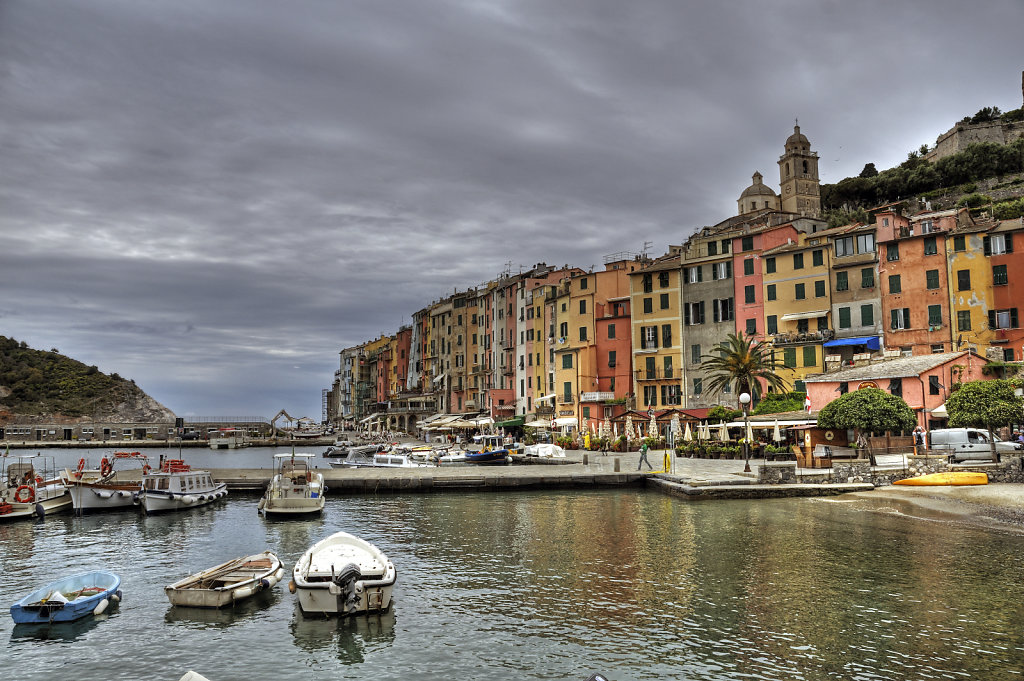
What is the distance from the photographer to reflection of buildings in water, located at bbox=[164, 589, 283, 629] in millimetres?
16297

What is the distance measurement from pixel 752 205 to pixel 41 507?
12176cm

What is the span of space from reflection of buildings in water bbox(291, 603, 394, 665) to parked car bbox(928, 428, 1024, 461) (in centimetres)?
3087

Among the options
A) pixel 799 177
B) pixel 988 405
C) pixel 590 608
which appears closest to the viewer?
pixel 590 608

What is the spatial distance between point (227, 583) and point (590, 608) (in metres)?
9.01

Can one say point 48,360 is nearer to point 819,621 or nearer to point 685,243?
point 685,243

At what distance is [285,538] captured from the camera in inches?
1067

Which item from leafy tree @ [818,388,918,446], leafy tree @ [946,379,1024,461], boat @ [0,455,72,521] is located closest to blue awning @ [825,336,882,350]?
leafy tree @ [818,388,918,446]

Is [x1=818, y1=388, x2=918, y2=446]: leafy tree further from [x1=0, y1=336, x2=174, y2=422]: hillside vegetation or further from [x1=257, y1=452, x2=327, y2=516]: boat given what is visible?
[x1=0, y1=336, x2=174, y2=422]: hillside vegetation

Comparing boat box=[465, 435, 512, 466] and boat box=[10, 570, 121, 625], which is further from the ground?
boat box=[465, 435, 512, 466]

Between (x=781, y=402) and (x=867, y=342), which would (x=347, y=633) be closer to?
(x=781, y=402)

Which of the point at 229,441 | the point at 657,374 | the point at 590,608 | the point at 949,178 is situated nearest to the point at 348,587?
the point at 590,608

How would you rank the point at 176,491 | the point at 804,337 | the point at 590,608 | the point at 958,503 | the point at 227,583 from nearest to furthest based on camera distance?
the point at 590,608 < the point at 227,583 < the point at 958,503 < the point at 176,491 < the point at 804,337

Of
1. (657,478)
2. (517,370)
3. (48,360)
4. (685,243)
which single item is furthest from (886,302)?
(48,360)

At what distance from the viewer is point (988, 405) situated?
32781 millimetres
